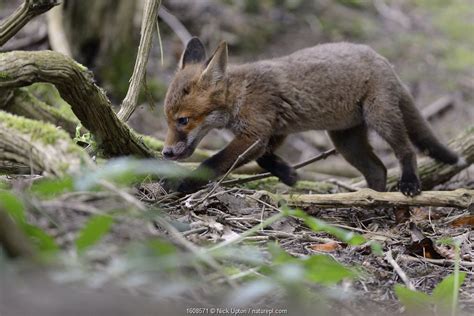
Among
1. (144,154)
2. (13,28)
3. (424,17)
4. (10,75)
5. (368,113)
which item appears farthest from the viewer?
(424,17)

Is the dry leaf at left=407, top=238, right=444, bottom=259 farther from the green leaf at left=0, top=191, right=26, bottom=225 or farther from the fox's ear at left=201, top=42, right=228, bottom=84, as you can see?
the green leaf at left=0, top=191, right=26, bottom=225

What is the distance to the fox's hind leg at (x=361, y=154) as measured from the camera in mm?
7352

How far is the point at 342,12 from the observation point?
1552 centimetres

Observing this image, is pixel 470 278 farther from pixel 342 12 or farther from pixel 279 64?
pixel 342 12

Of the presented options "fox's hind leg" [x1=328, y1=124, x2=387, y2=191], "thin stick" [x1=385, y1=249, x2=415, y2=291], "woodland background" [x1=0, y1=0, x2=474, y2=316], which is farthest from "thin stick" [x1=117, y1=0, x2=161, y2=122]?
"fox's hind leg" [x1=328, y1=124, x2=387, y2=191]

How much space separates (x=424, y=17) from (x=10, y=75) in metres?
14.2

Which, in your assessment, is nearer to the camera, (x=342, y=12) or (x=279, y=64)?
(x=279, y=64)

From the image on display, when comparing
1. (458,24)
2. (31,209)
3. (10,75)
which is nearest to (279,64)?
(10,75)

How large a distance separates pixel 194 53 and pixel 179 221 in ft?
10.4

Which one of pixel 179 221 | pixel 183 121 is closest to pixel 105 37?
pixel 183 121

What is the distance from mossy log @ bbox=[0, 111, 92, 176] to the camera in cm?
301

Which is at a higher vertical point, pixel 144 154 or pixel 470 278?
pixel 144 154

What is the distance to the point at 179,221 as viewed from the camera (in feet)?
14.4

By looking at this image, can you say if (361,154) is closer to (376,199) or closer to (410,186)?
(410,186)
